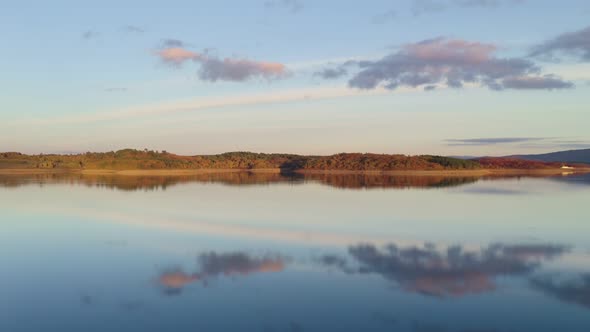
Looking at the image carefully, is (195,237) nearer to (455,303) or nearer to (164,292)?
(164,292)

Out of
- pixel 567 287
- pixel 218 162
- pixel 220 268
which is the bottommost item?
pixel 567 287

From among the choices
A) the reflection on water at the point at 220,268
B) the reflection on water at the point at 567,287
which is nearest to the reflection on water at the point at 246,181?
the reflection on water at the point at 567,287

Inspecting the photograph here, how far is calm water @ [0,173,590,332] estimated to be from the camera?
7648 mm

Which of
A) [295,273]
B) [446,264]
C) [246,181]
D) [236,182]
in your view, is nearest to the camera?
[295,273]

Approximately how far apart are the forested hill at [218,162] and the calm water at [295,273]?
219 ft

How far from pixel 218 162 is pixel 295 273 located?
102 metres

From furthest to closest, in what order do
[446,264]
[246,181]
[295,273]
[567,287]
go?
[246,181] → [446,264] → [295,273] → [567,287]

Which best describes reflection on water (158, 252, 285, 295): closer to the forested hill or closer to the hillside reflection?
the hillside reflection

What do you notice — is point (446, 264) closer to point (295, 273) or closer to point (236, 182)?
point (295, 273)

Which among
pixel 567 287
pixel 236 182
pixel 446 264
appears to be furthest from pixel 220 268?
pixel 236 182

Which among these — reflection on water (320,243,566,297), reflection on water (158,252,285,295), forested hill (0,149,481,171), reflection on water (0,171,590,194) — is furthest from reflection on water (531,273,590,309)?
forested hill (0,149,481,171)

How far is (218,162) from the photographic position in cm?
11062

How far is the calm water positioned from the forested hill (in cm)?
6686

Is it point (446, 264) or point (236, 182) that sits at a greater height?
point (236, 182)
